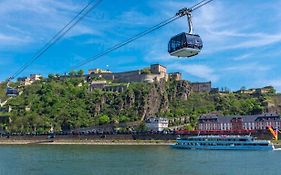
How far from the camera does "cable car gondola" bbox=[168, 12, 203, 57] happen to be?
54.9 ft

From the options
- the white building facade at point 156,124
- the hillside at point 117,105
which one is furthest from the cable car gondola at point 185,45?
the hillside at point 117,105

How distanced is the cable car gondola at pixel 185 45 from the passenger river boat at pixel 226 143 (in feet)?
128

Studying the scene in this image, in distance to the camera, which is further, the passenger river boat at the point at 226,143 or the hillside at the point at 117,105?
the hillside at the point at 117,105

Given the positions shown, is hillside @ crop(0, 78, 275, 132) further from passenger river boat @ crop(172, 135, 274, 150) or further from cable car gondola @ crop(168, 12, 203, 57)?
cable car gondola @ crop(168, 12, 203, 57)

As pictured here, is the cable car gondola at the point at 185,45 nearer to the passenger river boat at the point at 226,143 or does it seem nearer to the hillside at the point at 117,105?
the passenger river boat at the point at 226,143

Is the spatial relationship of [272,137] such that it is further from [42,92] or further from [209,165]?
[42,92]

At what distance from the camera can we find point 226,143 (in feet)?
184

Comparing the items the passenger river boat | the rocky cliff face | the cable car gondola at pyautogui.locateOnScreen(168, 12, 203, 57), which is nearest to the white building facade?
the rocky cliff face

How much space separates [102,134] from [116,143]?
6.65 metres

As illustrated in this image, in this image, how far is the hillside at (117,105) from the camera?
315 feet

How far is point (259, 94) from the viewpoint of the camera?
115 m

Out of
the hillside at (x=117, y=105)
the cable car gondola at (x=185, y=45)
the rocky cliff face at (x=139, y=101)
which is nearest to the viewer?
the cable car gondola at (x=185, y=45)

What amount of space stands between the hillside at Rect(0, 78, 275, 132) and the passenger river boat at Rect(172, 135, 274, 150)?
32.0 meters

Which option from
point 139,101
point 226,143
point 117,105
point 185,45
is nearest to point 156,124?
point 139,101
